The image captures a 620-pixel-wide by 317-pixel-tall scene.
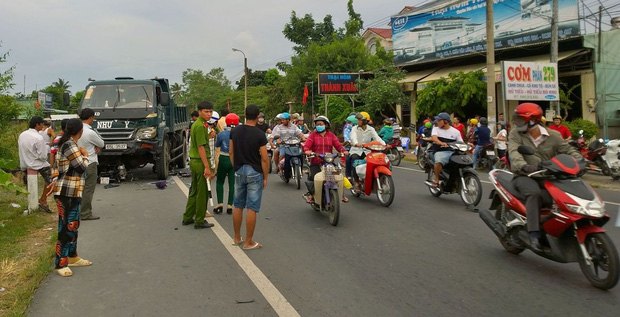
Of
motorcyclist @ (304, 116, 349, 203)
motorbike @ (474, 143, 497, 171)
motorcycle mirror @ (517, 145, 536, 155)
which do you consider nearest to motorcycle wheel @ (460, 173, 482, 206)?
motorcyclist @ (304, 116, 349, 203)

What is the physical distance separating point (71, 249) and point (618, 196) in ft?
33.1

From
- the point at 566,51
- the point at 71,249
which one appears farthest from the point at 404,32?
the point at 71,249

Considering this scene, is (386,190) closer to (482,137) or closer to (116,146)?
(482,137)

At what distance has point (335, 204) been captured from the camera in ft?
24.6

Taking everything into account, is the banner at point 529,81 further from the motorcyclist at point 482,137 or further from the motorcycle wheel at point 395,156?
the motorcycle wheel at point 395,156

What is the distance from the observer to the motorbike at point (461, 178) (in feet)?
28.7

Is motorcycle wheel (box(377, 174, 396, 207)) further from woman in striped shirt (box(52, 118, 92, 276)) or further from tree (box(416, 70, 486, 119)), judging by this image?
tree (box(416, 70, 486, 119))

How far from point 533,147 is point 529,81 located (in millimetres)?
12018

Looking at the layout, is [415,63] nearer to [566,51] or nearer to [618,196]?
[566,51]

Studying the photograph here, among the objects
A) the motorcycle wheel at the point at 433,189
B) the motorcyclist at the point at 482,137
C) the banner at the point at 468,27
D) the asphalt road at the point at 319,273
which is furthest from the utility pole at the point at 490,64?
the asphalt road at the point at 319,273

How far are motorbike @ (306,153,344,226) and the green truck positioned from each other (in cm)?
643

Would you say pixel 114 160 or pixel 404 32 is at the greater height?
pixel 404 32

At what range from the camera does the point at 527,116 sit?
214 inches

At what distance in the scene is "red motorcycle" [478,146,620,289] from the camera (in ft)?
14.7
